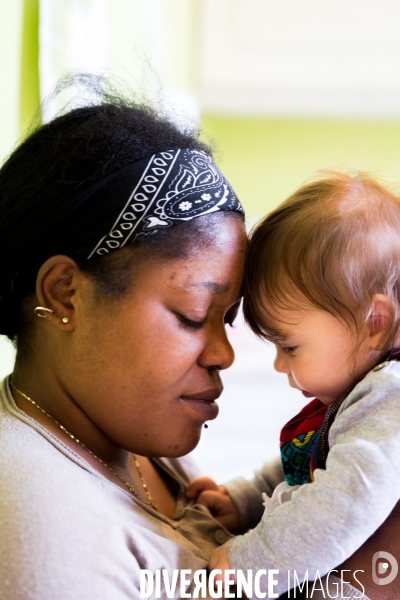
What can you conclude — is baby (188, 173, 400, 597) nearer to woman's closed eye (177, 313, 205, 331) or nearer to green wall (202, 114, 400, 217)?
woman's closed eye (177, 313, 205, 331)

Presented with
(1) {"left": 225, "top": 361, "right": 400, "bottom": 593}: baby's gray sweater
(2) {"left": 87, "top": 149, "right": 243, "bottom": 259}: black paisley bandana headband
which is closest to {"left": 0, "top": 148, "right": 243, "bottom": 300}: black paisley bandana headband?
(2) {"left": 87, "top": 149, "right": 243, "bottom": 259}: black paisley bandana headband

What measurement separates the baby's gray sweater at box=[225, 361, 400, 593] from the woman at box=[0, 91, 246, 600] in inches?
4.7

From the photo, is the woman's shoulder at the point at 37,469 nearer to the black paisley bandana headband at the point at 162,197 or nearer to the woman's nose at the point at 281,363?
the black paisley bandana headband at the point at 162,197

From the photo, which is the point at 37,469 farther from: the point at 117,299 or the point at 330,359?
the point at 330,359

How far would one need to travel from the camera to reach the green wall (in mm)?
3451

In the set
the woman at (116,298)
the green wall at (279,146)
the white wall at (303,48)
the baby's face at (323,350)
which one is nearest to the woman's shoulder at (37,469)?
the woman at (116,298)

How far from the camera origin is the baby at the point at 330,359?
934 millimetres

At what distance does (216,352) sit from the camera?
1.10m

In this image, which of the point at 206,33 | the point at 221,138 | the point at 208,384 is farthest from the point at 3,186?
the point at 221,138

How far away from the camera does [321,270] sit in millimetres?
1095

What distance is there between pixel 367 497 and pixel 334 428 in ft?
0.43

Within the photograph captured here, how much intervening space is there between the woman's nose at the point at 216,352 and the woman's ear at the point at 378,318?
21 cm

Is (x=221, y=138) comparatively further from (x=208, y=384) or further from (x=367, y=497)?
(x=367, y=497)

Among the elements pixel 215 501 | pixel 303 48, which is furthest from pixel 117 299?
pixel 303 48
